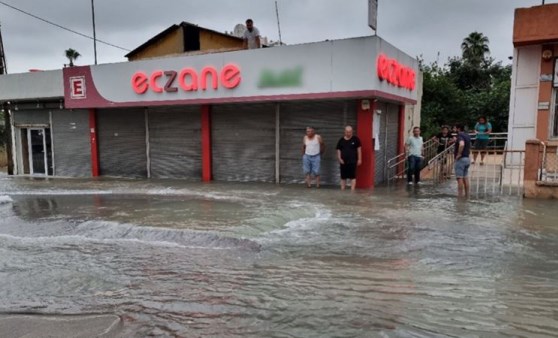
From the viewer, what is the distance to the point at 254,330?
4047 mm

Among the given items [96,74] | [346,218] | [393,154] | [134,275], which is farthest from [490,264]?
[96,74]

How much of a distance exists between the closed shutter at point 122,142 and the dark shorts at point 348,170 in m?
7.82

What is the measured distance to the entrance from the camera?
61.1ft

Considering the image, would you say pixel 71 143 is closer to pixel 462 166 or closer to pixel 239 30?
pixel 239 30

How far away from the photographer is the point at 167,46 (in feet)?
65.8

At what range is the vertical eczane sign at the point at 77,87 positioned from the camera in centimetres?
1627

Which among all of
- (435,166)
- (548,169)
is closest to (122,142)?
(435,166)

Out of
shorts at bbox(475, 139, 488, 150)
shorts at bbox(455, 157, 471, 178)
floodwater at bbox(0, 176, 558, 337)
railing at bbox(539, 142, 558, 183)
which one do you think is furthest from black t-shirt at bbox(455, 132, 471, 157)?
shorts at bbox(475, 139, 488, 150)

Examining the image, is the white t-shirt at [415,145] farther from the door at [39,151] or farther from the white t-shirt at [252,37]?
the door at [39,151]

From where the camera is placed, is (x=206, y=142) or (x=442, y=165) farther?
(x=206, y=142)

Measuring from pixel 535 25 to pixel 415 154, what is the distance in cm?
556

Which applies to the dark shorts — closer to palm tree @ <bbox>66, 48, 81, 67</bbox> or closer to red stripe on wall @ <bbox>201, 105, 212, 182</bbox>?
red stripe on wall @ <bbox>201, 105, 212, 182</bbox>

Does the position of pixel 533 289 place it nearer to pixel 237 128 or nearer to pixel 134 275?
pixel 134 275

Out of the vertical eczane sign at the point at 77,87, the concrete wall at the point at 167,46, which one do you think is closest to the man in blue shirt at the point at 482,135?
the concrete wall at the point at 167,46
